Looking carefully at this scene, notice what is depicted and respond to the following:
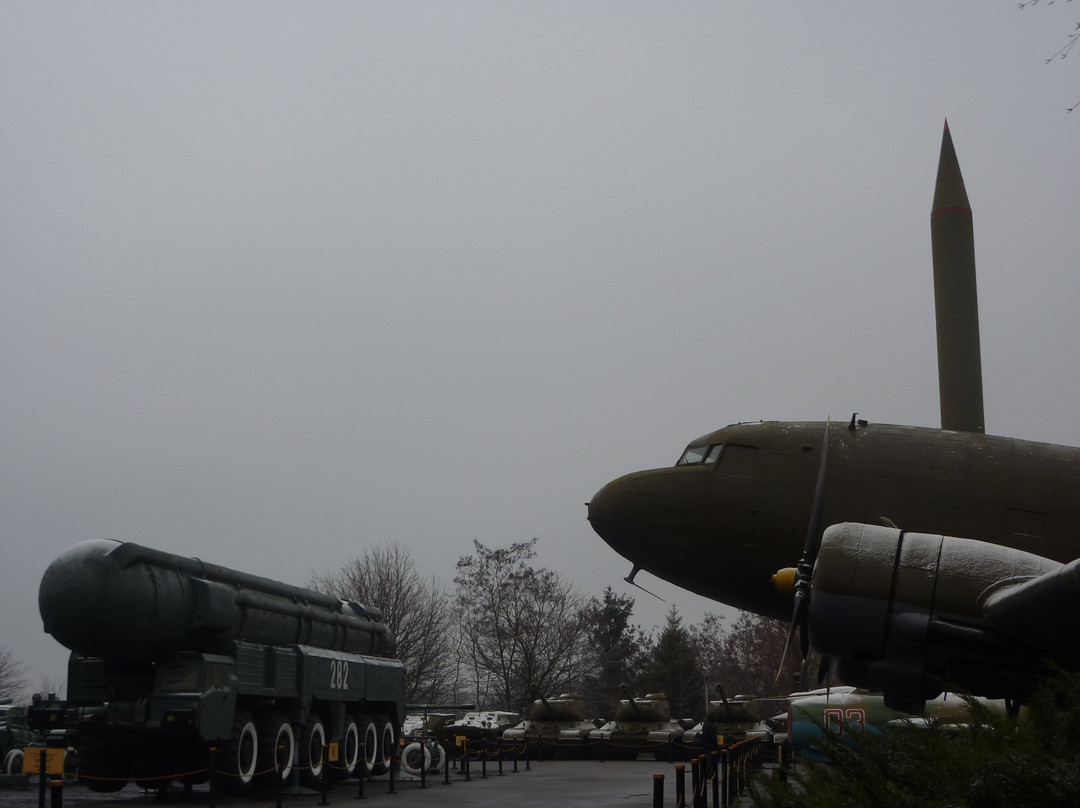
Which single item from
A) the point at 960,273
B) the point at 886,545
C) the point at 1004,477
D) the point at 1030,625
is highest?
the point at 960,273

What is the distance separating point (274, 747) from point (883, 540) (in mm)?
11528

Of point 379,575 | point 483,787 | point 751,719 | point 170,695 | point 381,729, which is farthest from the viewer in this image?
point 379,575

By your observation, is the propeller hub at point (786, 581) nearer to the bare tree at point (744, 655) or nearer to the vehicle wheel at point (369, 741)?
the vehicle wheel at point (369, 741)

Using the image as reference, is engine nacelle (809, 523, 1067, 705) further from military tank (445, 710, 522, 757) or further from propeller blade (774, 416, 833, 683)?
military tank (445, 710, 522, 757)

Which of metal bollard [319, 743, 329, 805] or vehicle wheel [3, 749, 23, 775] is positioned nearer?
metal bollard [319, 743, 329, 805]

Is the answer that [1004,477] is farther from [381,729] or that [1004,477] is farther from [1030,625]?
[381,729]

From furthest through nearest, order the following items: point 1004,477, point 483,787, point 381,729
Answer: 1. point 381,729
2. point 483,787
3. point 1004,477

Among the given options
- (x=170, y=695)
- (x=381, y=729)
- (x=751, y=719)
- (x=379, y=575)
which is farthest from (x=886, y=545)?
(x=379, y=575)

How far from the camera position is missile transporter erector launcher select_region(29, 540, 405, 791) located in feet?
51.6

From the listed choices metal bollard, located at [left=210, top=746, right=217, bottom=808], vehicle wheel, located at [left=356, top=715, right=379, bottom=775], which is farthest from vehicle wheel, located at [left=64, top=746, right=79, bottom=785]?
metal bollard, located at [left=210, top=746, right=217, bottom=808]

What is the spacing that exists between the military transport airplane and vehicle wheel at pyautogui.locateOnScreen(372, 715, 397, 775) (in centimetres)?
1050

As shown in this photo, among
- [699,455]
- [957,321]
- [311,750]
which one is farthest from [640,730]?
[699,455]

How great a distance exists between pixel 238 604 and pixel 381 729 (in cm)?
673

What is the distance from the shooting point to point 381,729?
77.0 ft
